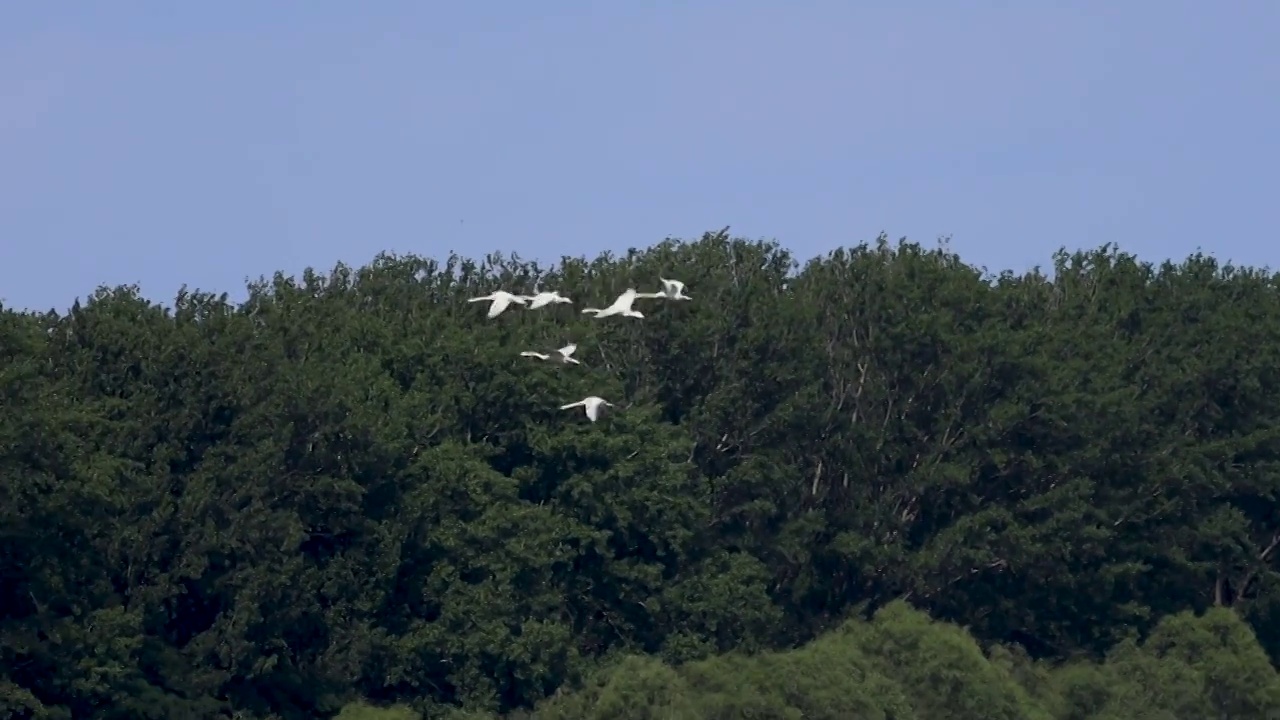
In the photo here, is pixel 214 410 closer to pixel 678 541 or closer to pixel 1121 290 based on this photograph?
pixel 678 541

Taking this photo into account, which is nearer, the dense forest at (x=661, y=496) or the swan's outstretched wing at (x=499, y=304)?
the swan's outstretched wing at (x=499, y=304)

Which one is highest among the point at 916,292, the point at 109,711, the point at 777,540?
the point at 916,292

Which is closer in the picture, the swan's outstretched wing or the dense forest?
the swan's outstretched wing

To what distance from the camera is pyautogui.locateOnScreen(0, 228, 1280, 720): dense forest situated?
5638cm

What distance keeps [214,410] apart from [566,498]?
8309mm

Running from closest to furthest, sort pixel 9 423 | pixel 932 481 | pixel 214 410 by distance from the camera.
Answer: pixel 9 423
pixel 214 410
pixel 932 481

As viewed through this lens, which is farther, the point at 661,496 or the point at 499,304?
the point at 661,496

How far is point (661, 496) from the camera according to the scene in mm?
63688

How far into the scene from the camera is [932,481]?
6819cm

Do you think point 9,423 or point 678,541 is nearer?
point 9,423

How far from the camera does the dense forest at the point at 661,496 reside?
56.4 meters

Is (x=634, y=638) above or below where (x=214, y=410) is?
below

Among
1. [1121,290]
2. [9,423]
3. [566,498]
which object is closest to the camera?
[9,423]

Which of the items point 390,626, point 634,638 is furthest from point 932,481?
point 390,626
